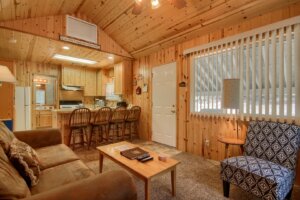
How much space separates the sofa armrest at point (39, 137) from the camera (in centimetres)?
234

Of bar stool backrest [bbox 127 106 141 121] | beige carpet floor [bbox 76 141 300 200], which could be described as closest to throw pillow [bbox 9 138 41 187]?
beige carpet floor [bbox 76 141 300 200]

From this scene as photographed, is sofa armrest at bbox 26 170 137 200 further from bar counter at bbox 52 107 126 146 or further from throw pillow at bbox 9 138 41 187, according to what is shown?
bar counter at bbox 52 107 126 146

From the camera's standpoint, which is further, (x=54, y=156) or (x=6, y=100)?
(x=6, y=100)

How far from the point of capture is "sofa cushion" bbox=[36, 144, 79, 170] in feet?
6.03

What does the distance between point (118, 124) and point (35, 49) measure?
2998mm

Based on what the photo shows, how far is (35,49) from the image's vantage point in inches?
171

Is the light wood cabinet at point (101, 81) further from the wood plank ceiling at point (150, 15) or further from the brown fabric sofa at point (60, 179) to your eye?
the brown fabric sofa at point (60, 179)

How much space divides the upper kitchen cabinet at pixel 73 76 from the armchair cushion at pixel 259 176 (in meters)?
5.82

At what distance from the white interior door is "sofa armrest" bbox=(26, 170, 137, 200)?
306 cm

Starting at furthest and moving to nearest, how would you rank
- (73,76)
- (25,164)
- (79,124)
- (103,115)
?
1. (73,76)
2. (103,115)
3. (79,124)
4. (25,164)

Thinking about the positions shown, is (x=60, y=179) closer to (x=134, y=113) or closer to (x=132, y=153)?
(x=132, y=153)

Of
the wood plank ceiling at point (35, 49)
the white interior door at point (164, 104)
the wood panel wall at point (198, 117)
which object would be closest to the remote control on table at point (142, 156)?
the wood panel wall at point (198, 117)

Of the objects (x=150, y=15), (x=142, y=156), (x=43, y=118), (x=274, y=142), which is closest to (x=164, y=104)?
(x=150, y=15)

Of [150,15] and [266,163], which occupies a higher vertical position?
[150,15]
